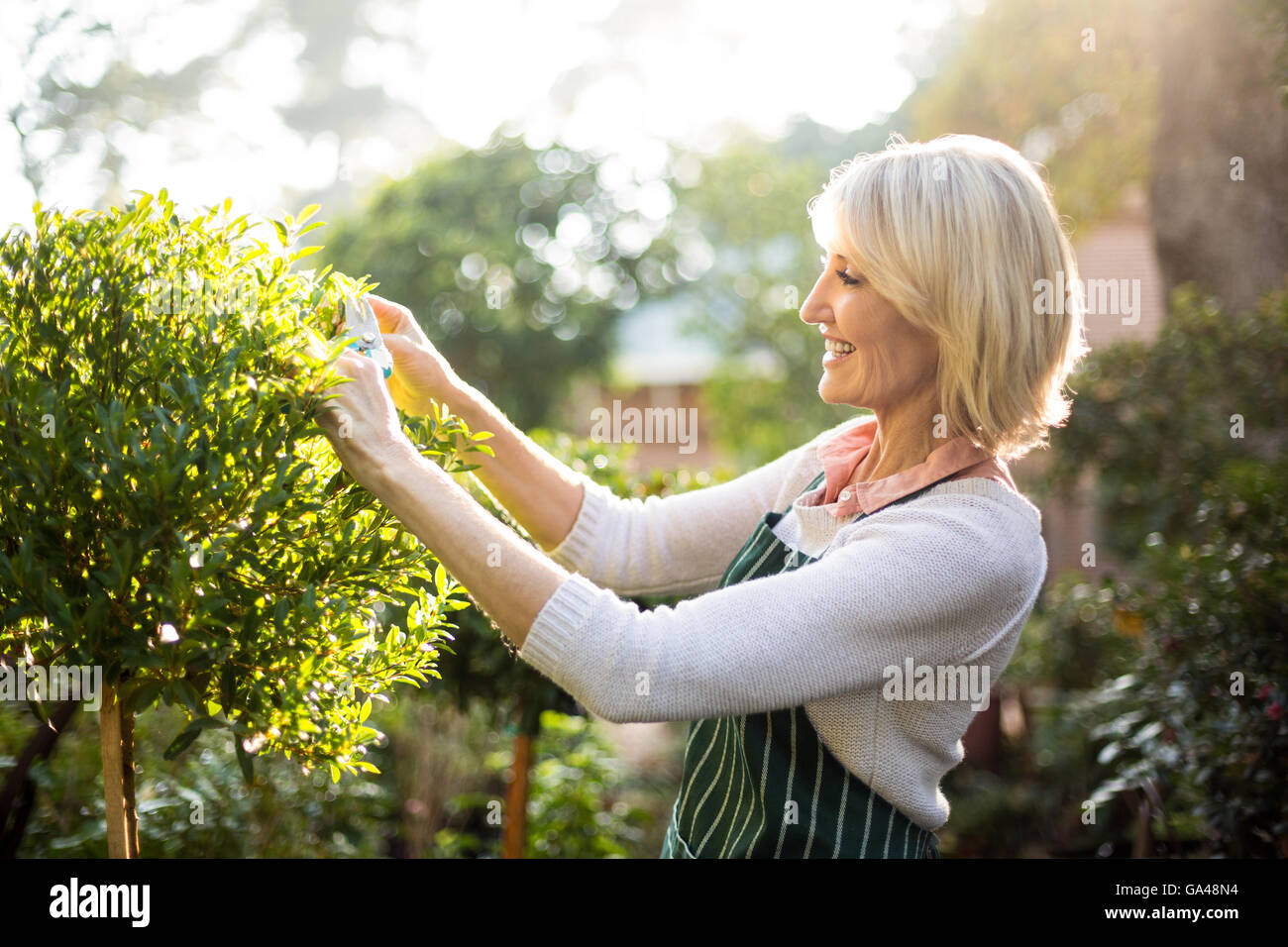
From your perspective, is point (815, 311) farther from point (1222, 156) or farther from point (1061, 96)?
point (1061, 96)

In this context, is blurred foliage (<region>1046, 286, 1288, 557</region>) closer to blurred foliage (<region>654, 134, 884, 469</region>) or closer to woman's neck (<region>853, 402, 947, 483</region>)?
woman's neck (<region>853, 402, 947, 483</region>)

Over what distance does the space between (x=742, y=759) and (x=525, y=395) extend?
29.6ft

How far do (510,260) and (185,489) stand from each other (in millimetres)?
8968

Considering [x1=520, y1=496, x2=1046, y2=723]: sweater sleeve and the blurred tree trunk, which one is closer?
[x1=520, y1=496, x2=1046, y2=723]: sweater sleeve

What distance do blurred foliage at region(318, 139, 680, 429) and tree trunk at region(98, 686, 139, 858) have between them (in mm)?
8271

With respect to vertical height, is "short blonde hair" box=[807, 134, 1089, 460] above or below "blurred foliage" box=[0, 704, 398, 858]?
above

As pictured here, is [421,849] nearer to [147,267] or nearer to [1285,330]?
[147,267]

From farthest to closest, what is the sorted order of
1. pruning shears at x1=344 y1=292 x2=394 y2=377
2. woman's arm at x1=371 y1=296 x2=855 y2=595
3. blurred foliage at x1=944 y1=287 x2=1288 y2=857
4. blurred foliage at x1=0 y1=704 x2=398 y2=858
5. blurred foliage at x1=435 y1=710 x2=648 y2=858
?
blurred foliage at x1=435 y1=710 x2=648 y2=858
blurred foliage at x1=944 y1=287 x2=1288 y2=857
blurred foliage at x1=0 y1=704 x2=398 y2=858
woman's arm at x1=371 y1=296 x2=855 y2=595
pruning shears at x1=344 y1=292 x2=394 y2=377

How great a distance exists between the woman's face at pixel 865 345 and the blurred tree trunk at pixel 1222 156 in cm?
463

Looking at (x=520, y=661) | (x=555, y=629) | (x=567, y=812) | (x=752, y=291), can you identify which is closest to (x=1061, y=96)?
(x=752, y=291)

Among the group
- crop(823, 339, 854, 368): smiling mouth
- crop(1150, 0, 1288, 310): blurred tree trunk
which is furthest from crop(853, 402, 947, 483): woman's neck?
crop(1150, 0, 1288, 310): blurred tree trunk

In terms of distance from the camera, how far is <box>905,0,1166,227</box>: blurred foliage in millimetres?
8328

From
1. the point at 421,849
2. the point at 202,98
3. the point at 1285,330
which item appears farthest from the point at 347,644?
the point at 202,98
